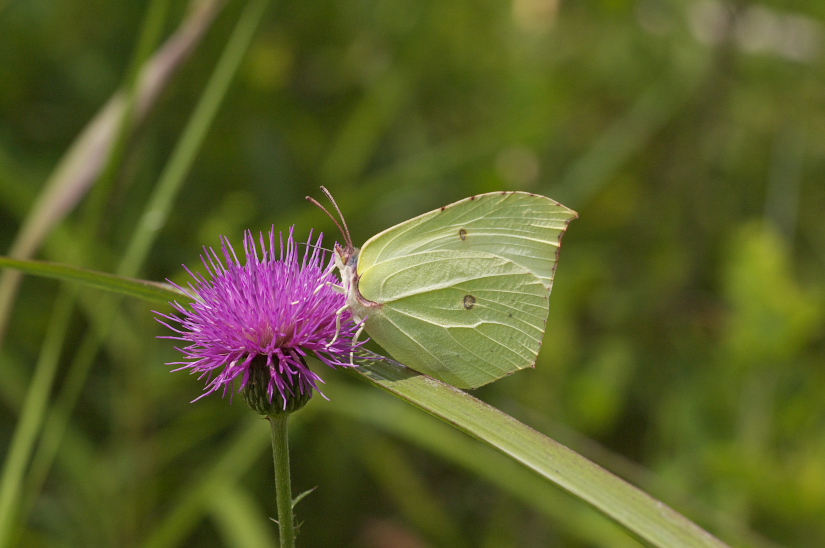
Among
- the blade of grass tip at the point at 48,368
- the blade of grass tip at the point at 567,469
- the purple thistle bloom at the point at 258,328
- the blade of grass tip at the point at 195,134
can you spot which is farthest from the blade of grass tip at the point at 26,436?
the blade of grass tip at the point at 567,469

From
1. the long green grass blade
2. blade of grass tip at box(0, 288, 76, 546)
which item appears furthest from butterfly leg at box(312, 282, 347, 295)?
blade of grass tip at box(0, 288, 76, 546)

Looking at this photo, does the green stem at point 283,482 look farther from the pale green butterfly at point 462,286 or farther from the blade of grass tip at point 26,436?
the blade of grass tip at point 26,436

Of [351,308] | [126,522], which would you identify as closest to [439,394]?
[351,308]

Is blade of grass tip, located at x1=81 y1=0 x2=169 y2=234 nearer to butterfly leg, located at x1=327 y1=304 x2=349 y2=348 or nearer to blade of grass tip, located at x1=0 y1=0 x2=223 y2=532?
blade of grass tip, located at x1=0 y1=0 x2=223 y2=532

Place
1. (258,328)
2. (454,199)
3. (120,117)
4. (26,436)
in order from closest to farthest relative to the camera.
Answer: (258,328) → (26,436) → (120,117) → (454,199)

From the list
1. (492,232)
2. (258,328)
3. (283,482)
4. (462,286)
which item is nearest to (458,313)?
(462,286)

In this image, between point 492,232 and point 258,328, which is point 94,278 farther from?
point 492,232

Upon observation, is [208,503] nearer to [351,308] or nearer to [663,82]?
[351,308]
